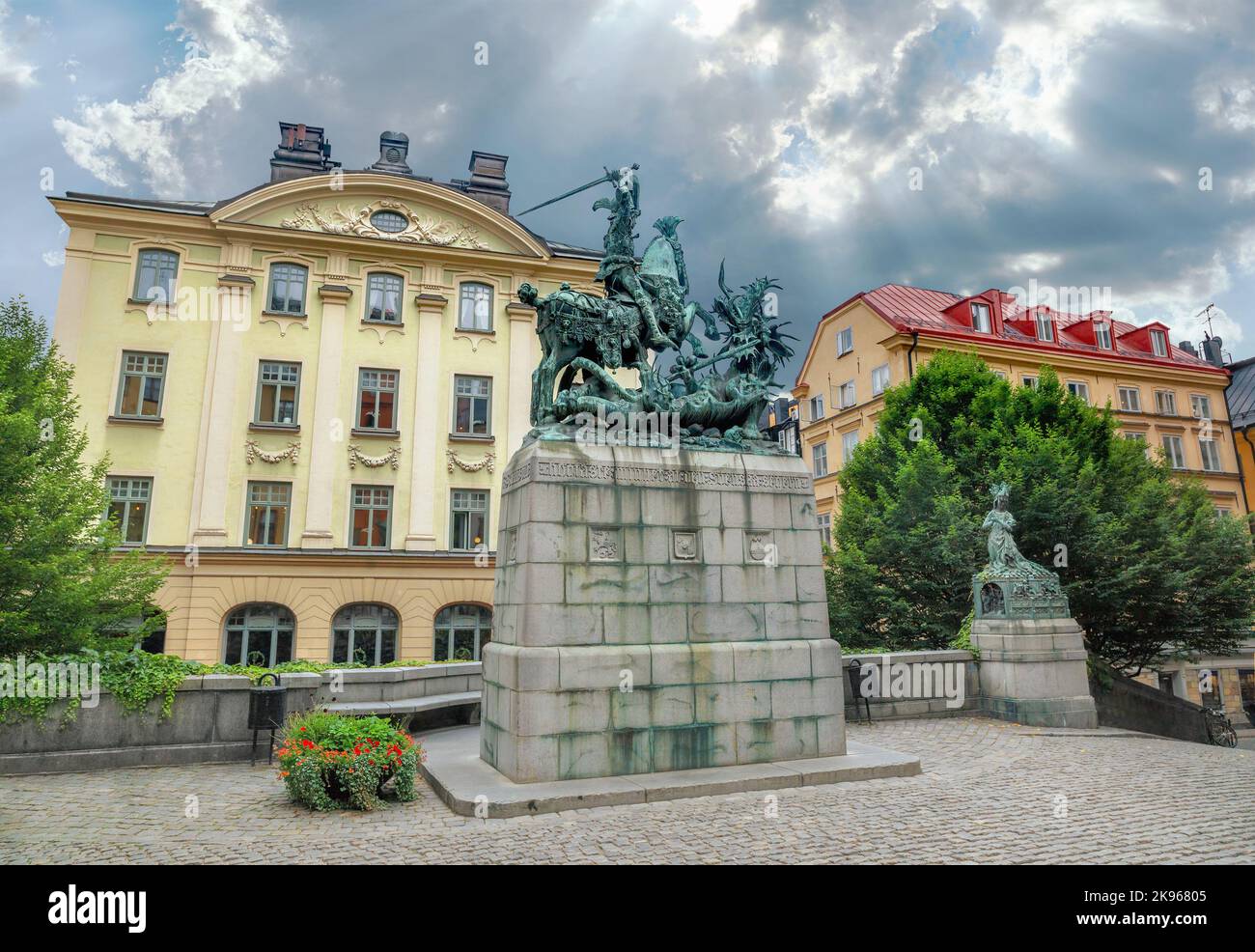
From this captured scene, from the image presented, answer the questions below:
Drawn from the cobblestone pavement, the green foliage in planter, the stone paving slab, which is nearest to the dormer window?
the cobblestone pavement

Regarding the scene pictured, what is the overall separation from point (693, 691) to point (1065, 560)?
16.2 metres

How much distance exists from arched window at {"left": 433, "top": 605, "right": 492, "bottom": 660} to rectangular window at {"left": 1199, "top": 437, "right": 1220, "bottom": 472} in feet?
125

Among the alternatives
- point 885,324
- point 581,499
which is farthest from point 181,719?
point 885,324

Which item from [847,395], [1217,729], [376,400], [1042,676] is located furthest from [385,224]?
[1217,729]

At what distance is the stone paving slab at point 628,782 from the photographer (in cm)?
766

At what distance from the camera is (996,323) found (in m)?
36.0

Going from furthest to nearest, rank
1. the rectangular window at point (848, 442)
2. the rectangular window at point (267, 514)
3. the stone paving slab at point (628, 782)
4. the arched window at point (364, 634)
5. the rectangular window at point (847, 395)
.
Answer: the rectangular window at point (847, 395)
the rectangular window at point (848, 442)
the rectangular window at point (267, 514)
the arched window at point (364, 634)
the stone paving slab at point (628, 782)

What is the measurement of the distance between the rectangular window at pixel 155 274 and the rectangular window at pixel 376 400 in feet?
23.7

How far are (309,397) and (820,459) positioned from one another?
25236 mm

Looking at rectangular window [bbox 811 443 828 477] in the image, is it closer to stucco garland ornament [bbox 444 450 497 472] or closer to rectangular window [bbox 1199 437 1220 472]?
stucco garland ornament [bbox 444 450 497 472]

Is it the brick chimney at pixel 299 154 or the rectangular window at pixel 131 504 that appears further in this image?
the brick chimney at pixel 299 154

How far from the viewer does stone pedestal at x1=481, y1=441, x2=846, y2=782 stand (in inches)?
340

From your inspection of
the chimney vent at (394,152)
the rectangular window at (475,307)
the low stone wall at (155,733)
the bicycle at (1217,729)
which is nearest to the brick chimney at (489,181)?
the chimney vent at (394,152)

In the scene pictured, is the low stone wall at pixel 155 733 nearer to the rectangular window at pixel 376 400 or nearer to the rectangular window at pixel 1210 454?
the rectangular window at pixel 376 400
